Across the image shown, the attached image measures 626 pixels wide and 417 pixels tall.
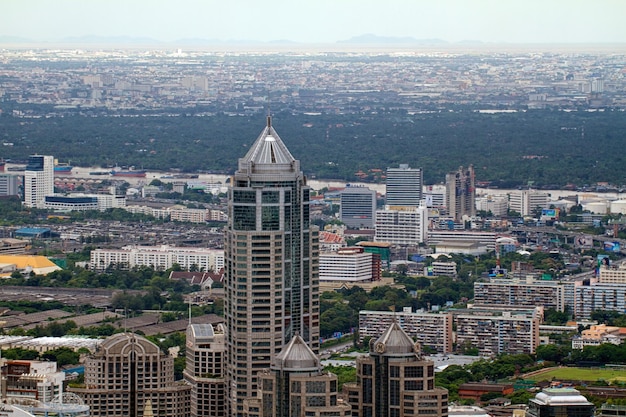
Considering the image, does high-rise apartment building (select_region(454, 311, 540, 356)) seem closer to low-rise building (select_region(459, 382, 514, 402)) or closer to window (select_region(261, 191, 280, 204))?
low-rise building (select_region(459, 382, 514, 402))

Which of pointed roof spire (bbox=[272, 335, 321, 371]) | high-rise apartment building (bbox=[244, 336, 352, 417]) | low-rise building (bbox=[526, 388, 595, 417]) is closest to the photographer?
high-rise apartment building (bbox=[244, 336, 352, 417])

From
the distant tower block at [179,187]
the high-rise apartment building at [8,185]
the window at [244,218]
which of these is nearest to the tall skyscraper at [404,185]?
the distant tower block at [179,187]

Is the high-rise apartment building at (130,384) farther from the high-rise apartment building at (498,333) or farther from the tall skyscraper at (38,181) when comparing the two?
the tall skyscraper at (38,181)

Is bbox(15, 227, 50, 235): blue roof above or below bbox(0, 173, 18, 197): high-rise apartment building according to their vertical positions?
below

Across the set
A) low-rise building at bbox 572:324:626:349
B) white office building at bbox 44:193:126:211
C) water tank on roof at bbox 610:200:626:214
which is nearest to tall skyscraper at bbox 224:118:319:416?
low-rise building at bbox 572:324:626:349

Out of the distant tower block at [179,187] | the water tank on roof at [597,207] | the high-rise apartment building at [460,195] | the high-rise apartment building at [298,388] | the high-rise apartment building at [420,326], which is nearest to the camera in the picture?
the high-rise apartment building at [298,388]

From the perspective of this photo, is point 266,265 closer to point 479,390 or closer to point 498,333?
point 479,390

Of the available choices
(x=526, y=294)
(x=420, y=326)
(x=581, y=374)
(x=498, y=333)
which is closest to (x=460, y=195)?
(x=526, y=294)
